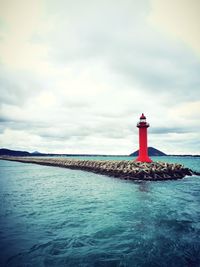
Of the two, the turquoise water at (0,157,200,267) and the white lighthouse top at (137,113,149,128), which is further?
the white lighthouse top at (137,113,149,128)

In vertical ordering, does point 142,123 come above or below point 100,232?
above

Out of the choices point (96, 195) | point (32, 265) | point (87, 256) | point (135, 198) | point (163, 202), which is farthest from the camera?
point (96, 195)

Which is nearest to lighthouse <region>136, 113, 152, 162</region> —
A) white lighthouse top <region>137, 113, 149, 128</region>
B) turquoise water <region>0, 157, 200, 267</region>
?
white lighthouse top <region>137, 113, 149, 128</region>

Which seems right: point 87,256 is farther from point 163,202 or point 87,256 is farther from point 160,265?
point 163,202

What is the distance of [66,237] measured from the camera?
5.34m

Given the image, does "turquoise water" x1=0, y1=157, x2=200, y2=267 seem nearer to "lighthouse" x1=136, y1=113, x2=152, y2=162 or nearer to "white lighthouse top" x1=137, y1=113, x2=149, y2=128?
"lighthouse" x1=136, y1=113, x2=152, y2=162

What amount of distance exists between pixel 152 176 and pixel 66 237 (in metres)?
13.0

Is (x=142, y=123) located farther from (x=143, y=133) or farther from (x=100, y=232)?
(x=100, y=232)

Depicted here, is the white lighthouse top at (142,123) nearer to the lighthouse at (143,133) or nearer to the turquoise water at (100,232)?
the lighthouse at (143,133)

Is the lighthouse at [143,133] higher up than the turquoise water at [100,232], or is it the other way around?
the lighthouse at [143,133]

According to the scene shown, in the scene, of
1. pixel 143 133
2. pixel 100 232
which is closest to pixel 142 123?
pixel 143 133

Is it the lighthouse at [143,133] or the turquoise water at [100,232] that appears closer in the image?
the turquoise water at [100,232]

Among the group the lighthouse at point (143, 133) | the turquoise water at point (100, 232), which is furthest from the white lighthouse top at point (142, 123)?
the turquoise water at point (100, 232)

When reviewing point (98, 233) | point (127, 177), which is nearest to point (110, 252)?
point (98, 233)
